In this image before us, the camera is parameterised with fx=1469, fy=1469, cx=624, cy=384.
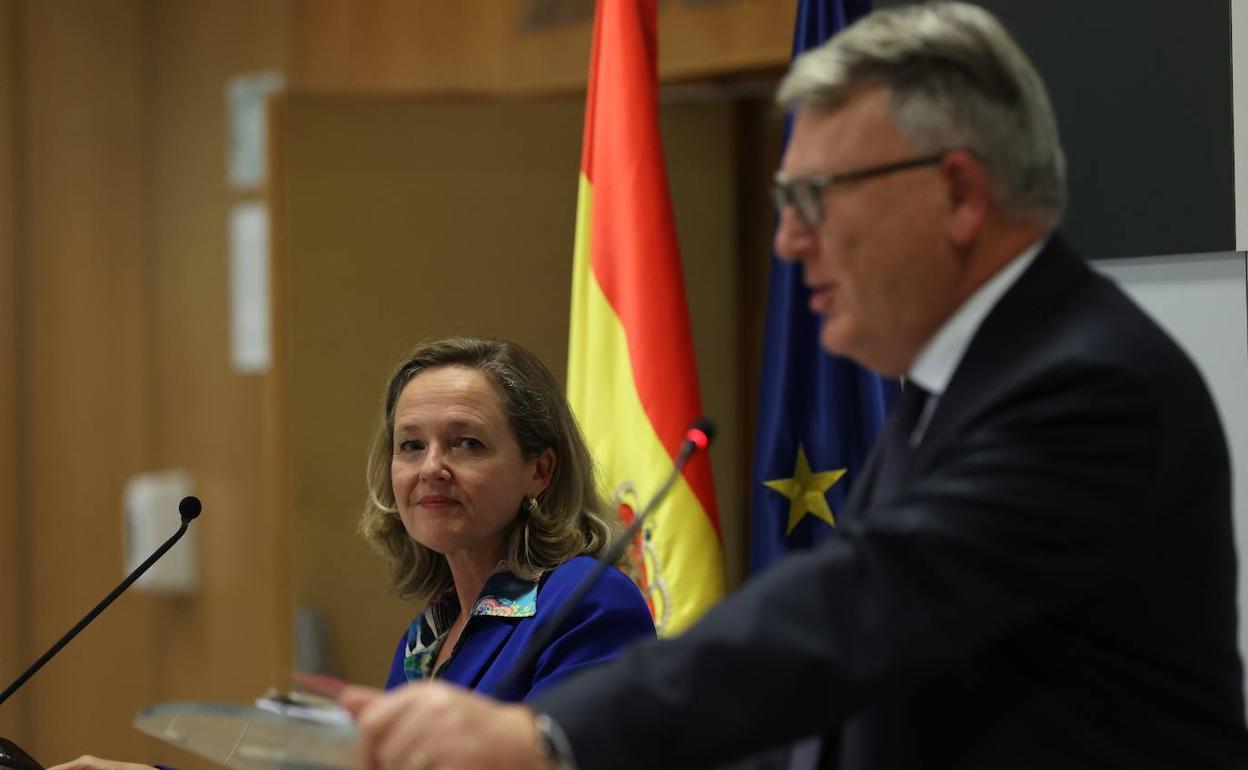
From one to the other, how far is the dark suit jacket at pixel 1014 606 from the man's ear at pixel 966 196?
0.06 meters

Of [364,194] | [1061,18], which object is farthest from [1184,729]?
[364,194]

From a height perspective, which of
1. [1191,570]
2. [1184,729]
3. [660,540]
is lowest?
[660,540]

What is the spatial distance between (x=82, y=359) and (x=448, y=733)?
4.08m

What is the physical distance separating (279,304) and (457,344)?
171 cm

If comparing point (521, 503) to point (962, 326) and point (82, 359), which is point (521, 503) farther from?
point (82, 359)

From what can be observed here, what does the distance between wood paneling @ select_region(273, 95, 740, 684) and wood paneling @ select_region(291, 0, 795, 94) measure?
0.18 metres

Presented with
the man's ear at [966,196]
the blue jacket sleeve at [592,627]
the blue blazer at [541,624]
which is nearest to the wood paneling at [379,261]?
the blue blazer at [541,624]

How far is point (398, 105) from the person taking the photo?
3879 mm

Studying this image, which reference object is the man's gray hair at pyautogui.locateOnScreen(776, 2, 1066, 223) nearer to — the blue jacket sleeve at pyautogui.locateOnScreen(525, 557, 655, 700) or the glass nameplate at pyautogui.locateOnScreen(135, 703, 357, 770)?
the glass nameplate at pyautogui.locateOnScreen(135, 703, 357, 770)

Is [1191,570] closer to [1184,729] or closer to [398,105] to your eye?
[1184,729]

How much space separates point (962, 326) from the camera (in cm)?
116

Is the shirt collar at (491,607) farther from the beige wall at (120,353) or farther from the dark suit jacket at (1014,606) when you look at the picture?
the beige wall at (120,353)

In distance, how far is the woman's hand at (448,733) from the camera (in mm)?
974

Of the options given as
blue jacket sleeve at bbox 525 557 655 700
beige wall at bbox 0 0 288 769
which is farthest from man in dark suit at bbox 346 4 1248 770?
beige wall at bbox 0 0 288 769
